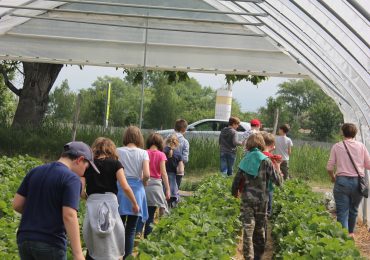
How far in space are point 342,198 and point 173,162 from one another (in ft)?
7.74

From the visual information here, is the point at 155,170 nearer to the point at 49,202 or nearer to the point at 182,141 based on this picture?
the point at 182,141

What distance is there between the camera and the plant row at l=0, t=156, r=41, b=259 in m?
5.49

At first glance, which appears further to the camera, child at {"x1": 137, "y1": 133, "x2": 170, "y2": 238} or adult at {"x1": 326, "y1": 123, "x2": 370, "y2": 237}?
adult at {"x1": 326, "y1": 123, "x2": 370, "y2": 237}

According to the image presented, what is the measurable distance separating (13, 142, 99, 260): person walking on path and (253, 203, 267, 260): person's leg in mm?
3143

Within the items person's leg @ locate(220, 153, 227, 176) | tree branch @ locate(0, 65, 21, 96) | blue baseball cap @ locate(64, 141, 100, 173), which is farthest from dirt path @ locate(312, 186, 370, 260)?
tree branch @ locate(0, 65, 21, 96)

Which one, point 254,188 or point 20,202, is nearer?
point 20,202

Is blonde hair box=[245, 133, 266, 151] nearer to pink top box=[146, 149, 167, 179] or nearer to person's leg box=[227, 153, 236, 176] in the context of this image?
pink top box=[146, 149, 167, 179]

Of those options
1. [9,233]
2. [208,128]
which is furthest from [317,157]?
[9,233]

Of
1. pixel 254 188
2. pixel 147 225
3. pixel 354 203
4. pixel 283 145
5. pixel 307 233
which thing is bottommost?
pixel 147 225

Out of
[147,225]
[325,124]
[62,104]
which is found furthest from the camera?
[62,104]

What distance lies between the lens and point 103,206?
5.49m

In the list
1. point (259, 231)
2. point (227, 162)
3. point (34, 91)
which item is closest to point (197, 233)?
point (259, 231)

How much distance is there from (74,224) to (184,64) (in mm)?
10130

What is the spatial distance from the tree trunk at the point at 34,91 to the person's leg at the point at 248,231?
13.5 meters
